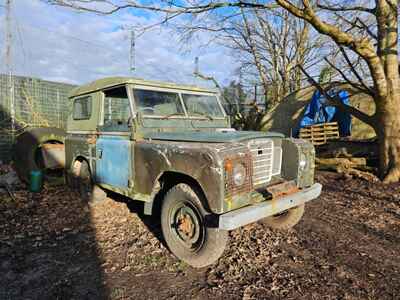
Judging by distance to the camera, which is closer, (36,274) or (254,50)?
(36,274)

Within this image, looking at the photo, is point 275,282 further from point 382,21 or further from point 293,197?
point 382,21

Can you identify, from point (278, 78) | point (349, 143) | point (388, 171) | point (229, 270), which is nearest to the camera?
point (229, 270)

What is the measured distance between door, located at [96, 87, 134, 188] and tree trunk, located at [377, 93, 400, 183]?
5.57 meters

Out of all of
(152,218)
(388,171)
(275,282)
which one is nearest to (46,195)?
(152,218)

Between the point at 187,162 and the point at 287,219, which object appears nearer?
the point at 187,162

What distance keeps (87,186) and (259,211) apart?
11.6 feet

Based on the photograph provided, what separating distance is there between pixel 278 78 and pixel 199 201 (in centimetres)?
1671

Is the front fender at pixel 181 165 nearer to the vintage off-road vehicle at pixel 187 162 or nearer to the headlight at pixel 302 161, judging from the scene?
the vintage off-road vehicle at pixel 187 162

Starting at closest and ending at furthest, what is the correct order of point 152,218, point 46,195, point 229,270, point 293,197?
point 229,270
point 293,197
point 152,218
point 46,195

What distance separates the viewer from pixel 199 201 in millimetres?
3061

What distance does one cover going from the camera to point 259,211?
9.76ft

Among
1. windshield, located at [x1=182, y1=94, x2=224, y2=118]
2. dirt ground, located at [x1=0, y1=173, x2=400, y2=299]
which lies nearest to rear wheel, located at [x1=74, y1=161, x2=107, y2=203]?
dirt ground, located at [x1=0, y1=173, x2=400, y2=299]

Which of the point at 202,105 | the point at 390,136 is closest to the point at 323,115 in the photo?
the point at 390,136

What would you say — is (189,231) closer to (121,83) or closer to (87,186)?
(121,83)
